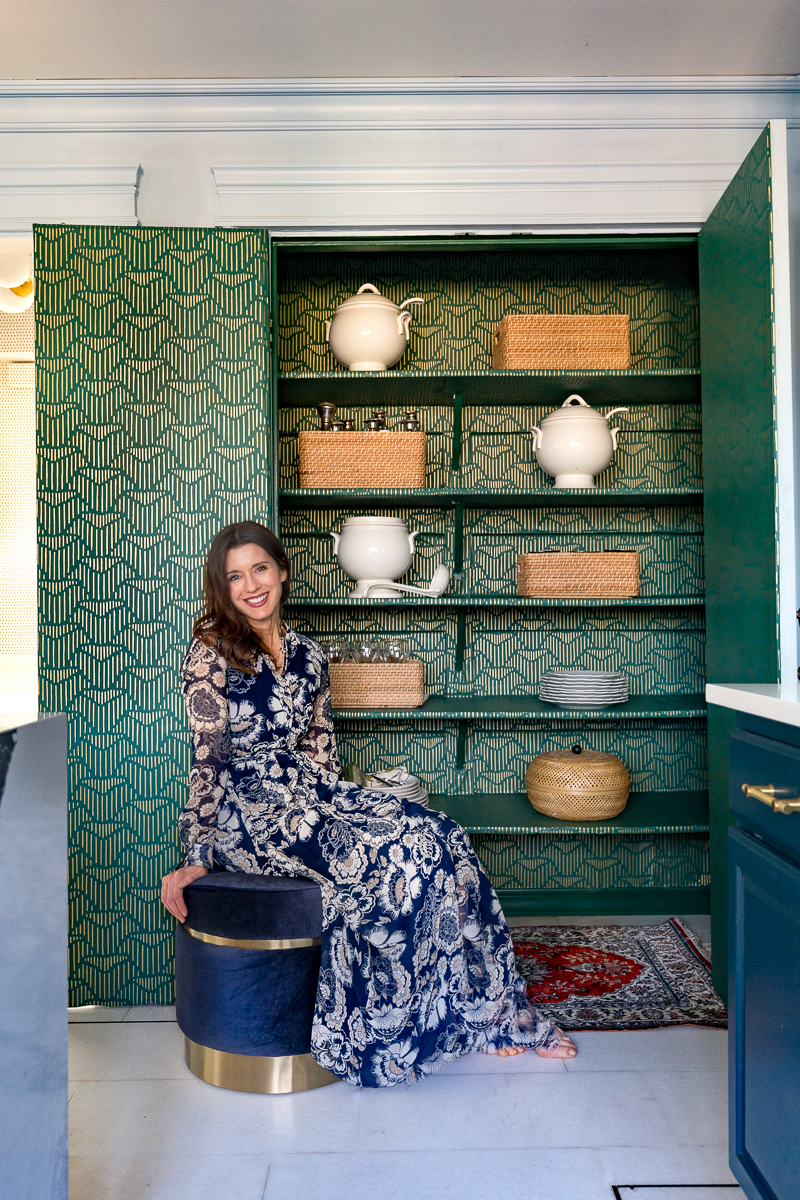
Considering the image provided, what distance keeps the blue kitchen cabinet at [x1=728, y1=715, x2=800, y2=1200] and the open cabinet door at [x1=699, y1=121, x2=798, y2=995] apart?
77 cm

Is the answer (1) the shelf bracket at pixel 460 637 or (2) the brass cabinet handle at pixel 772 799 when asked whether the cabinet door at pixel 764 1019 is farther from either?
(1) the shelf bracket at pixel 460 637

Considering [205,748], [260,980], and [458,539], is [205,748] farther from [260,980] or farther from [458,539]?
[458,539]

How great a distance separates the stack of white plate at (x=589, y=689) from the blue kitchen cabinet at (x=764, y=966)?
1436 millimetres

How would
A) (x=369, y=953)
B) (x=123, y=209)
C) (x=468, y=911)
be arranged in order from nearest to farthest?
(x=369, y=953) < (x=468, y=911) < (x=123, y=209)

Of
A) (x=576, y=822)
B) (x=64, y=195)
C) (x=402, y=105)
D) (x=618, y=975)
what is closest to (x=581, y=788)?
(x=576, y=822)

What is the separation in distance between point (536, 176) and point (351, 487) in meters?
1.20

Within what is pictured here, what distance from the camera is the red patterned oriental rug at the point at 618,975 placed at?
232 centimetres

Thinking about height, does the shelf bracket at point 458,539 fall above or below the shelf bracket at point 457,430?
below

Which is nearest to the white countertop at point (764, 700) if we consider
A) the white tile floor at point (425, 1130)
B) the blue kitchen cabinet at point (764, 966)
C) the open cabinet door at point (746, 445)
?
the blue kitchen cabinet at point (764, 966)

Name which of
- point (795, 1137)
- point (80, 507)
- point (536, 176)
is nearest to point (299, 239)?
point (536, 176)

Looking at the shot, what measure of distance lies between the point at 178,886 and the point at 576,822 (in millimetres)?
1389

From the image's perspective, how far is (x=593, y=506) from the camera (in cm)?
324

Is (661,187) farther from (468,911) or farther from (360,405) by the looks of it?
(468,911)

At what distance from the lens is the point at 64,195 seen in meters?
2.70
